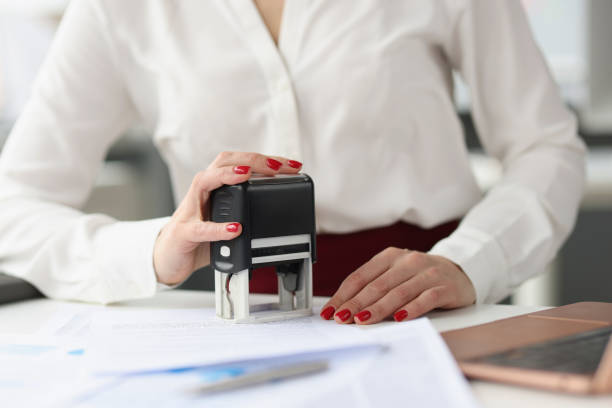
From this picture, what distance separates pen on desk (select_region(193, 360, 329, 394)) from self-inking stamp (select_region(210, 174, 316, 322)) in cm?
20

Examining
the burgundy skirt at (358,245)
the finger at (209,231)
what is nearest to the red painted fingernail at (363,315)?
the finger at (209,231)

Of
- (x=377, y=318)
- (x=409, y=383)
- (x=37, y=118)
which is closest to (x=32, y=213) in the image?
(x=37, y=118)

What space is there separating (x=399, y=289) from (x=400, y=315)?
0.04 metres

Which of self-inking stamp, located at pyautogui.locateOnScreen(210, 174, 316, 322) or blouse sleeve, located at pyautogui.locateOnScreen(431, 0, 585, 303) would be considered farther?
blouse sleeve, located at pyautogui.locateOnScreen(431, 0, 585, 303)

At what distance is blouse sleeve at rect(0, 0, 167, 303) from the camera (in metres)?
1.05

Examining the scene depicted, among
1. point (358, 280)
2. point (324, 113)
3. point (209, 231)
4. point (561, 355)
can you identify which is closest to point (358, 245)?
point (324, 113)

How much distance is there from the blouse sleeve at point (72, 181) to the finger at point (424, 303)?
1.18 ft

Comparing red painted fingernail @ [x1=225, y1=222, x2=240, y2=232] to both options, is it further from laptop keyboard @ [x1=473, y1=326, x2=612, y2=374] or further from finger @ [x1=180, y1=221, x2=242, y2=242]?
laptop keyboard @ [x1=473, y1=326, x2=612, y2=374]

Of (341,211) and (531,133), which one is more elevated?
(531,133)

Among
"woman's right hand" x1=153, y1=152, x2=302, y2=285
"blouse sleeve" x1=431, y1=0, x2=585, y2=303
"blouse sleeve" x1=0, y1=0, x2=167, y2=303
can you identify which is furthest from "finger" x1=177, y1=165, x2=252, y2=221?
"blouse sleeve" x1=431, y1=0, x2=585, y2=303

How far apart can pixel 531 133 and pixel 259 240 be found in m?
0.63

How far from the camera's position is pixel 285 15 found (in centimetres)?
119

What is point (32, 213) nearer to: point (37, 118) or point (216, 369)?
point (37, 118)

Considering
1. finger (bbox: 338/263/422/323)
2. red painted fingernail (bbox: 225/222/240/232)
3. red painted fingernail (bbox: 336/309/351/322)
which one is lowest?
red painted fingernail (bbox: 336/309/351/322)
